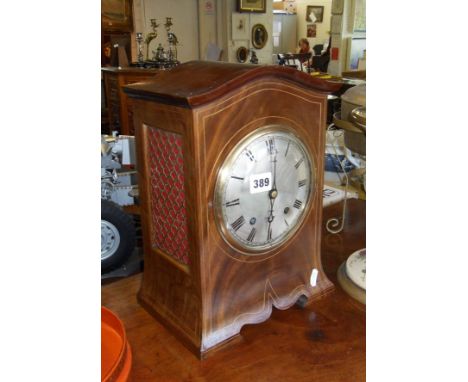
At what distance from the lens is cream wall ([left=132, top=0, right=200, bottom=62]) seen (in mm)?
4547

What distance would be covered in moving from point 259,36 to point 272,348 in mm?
4936

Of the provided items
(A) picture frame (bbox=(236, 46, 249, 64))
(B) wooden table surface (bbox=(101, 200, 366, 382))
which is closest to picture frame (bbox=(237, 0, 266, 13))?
(A) picture frame (bbox=(236, 46, 249, 64))

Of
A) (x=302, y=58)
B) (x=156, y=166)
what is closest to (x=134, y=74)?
(x=302, y=58)

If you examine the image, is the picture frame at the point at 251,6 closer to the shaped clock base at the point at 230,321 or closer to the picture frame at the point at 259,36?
the picture frame at the point at 259,36

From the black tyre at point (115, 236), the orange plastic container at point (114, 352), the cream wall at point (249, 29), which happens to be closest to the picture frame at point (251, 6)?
the cream wall at point (249, 29)

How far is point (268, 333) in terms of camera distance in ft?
2.57

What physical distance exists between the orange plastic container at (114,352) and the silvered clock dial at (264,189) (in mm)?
206

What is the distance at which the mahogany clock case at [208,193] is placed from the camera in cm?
68

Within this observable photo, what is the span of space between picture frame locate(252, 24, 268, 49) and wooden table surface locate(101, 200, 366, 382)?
466cm

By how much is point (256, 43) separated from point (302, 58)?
79 centimetres

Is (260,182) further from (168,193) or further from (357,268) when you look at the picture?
(357,268)

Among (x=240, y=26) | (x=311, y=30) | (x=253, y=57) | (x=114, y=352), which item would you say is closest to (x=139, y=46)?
(x=253, y=57)

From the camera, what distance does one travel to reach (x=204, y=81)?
0.68 m
